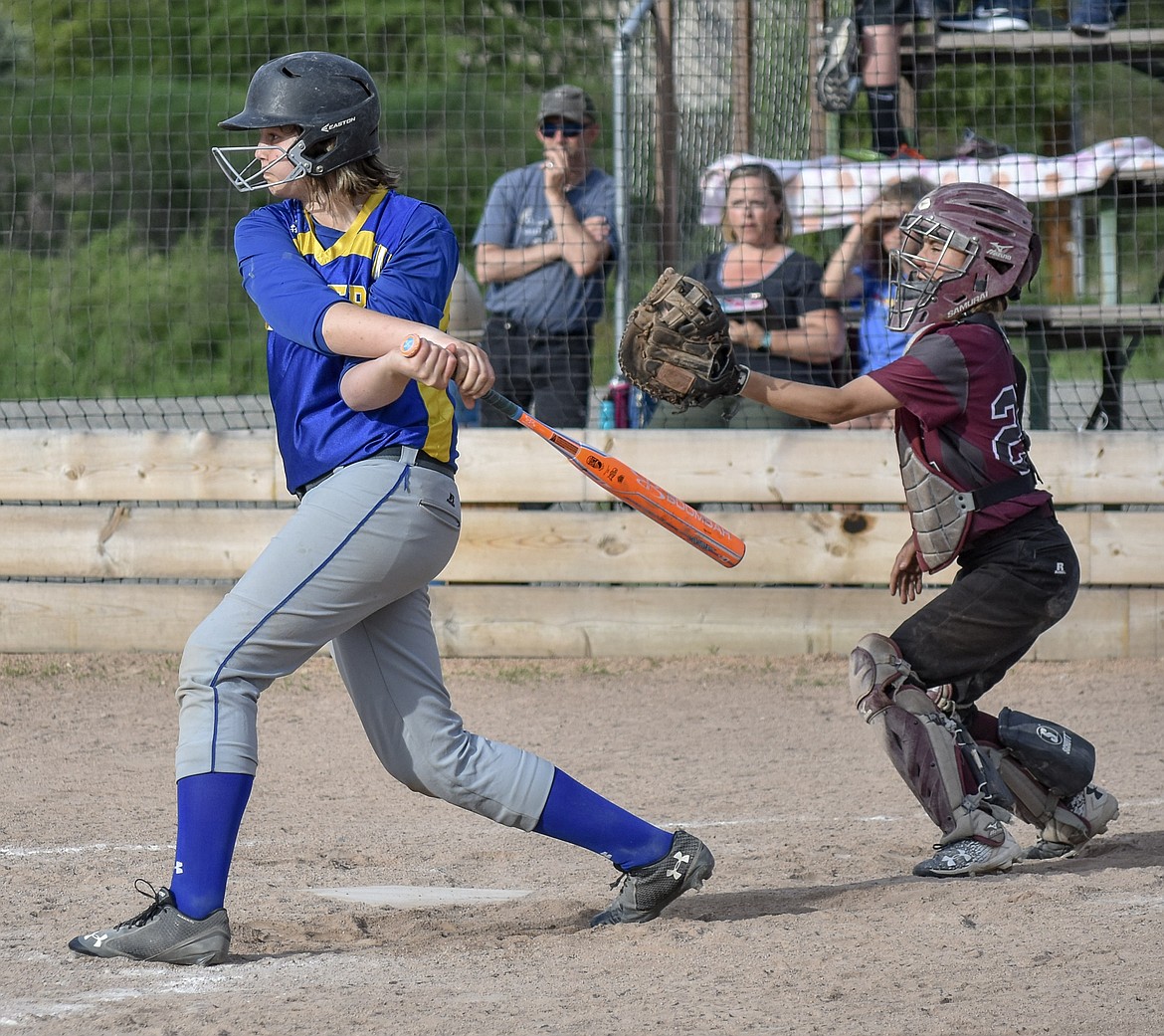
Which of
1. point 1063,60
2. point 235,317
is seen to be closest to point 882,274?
point 1063,60

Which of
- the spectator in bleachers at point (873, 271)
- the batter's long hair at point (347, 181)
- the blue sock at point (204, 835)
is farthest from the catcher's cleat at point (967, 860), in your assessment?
the spectator in bleachers at point (873, 271)

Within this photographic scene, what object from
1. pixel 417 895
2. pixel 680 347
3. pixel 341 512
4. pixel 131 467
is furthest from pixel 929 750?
pixel 131 467

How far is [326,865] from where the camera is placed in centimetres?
407

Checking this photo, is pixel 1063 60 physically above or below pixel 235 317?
above

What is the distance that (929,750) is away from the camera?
12.6 ft

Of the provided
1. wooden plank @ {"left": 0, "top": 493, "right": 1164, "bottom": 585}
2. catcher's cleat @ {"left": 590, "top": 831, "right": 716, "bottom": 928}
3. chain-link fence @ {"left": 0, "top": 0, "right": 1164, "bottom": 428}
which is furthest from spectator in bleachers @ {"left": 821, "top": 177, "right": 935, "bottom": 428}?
catcher's cleat @ {"left": 590, "top": 831, "right": 716, "bottom": 928}

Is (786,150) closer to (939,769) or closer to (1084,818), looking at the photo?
(1084,818)

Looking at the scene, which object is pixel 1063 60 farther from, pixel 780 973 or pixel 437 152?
pixel 437 152

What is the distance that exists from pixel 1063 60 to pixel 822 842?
529cm

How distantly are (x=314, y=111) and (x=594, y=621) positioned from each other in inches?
152

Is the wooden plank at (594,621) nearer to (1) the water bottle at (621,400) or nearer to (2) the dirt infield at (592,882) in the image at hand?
(2) the dirt infield at (592,882)

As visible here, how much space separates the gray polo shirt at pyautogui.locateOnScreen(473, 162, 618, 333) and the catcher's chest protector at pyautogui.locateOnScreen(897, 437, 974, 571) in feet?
11.0

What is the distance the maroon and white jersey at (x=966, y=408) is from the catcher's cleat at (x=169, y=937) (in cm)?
202

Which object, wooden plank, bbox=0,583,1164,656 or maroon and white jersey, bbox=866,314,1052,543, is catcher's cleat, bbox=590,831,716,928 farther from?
wooden plank, bbox=0,583,1164,656
